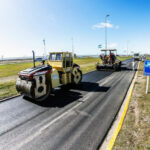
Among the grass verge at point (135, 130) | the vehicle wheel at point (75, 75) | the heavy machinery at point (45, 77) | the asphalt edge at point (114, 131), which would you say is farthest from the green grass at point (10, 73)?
the grass verge at point (135, 130)

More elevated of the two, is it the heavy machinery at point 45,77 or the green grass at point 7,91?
the heavy machinery at point 45,77

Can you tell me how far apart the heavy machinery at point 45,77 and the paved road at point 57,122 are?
23.1 inches

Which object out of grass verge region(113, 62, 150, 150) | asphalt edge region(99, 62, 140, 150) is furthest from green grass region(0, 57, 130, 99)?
grass verge region(113, 62, 150, 150)

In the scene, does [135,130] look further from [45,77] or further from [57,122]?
[45,77]

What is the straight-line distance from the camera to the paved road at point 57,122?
10.0 ft

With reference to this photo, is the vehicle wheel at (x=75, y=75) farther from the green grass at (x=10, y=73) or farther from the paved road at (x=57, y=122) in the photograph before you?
the green grass at (x=10, y=73)

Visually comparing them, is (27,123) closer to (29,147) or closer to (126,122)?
(29,147)

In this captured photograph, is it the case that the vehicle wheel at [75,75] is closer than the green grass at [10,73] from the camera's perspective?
No

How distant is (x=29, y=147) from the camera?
9.62 ft

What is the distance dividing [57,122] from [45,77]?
2760 mm

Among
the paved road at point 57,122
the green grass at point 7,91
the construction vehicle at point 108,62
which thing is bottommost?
the paved road at point 57,122

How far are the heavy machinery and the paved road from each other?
586mm

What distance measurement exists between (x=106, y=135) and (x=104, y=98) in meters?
2.99

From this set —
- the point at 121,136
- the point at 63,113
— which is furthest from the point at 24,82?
the point at 121,136
